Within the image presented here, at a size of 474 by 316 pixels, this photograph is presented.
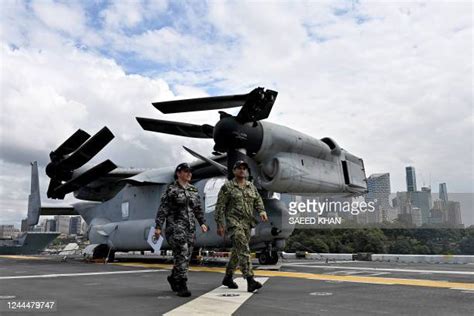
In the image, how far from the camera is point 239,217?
621cm

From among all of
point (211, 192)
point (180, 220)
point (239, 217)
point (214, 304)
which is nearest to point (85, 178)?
point (211, 192)

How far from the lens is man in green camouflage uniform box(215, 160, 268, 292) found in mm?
5984

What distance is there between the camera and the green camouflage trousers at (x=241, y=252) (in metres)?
5.96

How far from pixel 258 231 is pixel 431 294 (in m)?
7.55

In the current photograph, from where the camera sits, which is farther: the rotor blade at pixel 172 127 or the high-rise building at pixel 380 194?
the high-rise building at pixel 380 194

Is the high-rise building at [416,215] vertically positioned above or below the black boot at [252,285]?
above

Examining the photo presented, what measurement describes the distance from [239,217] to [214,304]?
5.12ft

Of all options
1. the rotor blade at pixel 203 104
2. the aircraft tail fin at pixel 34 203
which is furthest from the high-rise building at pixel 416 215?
the aircraft tail fin at pixel 34 203

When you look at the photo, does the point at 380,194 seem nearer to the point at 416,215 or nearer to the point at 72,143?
the point at 416,215

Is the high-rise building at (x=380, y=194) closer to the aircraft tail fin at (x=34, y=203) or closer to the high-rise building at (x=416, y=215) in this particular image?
the high-rise building at (x=416, y=215)

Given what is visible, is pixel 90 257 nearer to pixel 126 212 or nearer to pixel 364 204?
pixel 126 212

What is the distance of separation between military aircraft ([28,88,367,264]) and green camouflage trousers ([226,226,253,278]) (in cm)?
119

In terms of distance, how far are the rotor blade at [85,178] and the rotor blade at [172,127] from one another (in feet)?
11.9

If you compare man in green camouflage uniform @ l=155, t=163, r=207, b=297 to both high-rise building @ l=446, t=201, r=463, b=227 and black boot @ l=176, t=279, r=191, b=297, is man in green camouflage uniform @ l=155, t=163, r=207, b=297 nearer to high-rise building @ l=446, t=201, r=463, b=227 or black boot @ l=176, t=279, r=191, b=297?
black boot @ l=176, t=279, r=191, b=297
